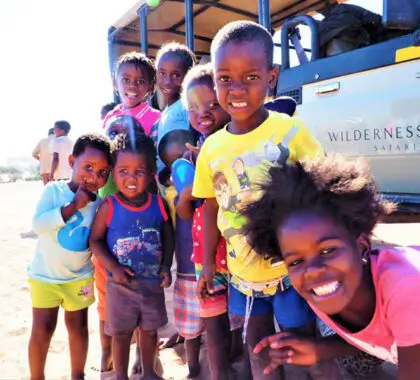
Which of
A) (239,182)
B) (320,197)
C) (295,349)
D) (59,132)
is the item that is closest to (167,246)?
(239,182)

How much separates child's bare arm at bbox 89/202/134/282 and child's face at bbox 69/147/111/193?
5.7 inches

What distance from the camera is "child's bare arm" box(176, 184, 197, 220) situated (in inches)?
76.2

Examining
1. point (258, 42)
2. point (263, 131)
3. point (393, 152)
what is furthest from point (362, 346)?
point (393, 152)

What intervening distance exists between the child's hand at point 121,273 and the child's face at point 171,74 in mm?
1030

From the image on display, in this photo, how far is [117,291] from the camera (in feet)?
6.98

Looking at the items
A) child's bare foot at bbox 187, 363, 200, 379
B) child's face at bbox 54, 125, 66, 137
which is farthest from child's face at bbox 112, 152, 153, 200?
child's face at bbox 54, 125, 66, 137

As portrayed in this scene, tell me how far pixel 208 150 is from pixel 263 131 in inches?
9.9

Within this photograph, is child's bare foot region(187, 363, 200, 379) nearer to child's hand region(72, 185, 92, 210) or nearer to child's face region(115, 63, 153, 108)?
child's hand region(72, 185, 92, 210)

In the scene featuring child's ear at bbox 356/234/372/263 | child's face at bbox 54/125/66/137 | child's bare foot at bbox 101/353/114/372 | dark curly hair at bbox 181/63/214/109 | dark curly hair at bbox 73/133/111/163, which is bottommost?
child's bare foot at bbox 101/353/114/372

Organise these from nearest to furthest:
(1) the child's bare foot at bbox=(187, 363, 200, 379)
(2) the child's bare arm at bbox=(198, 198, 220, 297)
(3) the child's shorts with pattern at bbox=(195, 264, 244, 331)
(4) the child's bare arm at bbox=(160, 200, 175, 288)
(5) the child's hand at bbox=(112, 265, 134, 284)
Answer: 1. (2) the child's bare arm at bbox=(198, 198, 220, 297)
2. (3) the child's shorts with pattern at bbox=(195, 264, 244, 331)
3. (5) the child's hand at bbox=(112, 265, 134, 284)
4. (4) the child's bare arm at bbox=(160, 200, 175, 288)
5. (1) the child's bare foot at bbox=(187, 363, 200, 379)

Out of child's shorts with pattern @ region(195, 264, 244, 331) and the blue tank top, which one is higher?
the blue tank top

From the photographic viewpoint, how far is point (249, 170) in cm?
158

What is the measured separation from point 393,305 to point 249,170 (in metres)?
0.67

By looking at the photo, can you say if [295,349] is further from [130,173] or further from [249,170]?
[130,173]
